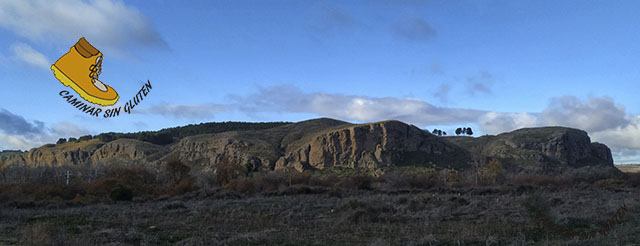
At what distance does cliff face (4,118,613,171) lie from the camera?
109188mm

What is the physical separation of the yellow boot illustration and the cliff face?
95.7 meters

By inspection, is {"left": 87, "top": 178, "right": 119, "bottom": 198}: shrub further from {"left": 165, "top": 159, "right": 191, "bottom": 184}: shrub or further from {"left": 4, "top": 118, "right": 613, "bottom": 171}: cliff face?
{"left": 4, "top": 118, "right": 613, "bottom": 171}: cliff face

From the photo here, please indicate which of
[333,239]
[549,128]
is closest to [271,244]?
[333,239]

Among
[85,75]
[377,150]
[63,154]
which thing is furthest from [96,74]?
[63,154]

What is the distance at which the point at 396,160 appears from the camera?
108 metres

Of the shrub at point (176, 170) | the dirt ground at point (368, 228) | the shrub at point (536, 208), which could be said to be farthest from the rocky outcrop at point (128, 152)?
the shrub at point (536, 208)

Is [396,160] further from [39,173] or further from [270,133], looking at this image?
[39,173]

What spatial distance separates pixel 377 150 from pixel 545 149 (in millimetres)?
48082

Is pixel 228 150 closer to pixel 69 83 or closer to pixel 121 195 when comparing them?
pixel 121 195

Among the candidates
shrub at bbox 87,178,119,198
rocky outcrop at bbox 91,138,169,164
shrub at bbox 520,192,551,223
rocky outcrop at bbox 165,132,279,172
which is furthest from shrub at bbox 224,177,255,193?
rocky outcrop at bbox 91,138,169,164

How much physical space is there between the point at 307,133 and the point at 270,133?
13469mm

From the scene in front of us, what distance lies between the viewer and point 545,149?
387ft

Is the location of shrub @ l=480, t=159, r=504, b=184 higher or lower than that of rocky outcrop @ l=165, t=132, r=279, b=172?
lower

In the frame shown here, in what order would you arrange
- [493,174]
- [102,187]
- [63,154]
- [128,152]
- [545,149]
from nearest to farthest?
[102,187], [493,174], [545,149], [128,152], [63,154]
